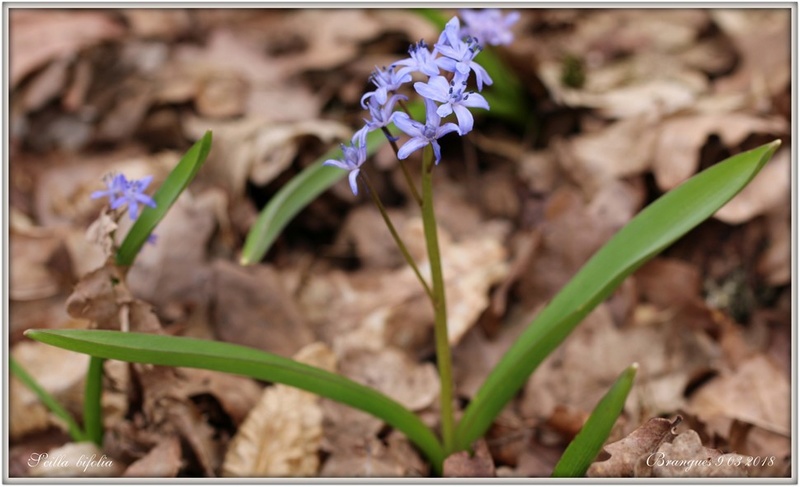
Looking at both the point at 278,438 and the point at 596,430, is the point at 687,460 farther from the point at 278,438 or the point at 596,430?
the point at 278,438

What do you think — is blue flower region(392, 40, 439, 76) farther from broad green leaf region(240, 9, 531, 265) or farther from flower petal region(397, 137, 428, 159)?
broad green leaf region(240, 9, 531, 265)

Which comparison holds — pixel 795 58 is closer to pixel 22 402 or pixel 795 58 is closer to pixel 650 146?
pixel 650 146

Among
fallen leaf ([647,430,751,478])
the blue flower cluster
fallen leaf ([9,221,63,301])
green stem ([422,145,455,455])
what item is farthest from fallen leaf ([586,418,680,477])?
fallen leaf ([9,221,63,301])

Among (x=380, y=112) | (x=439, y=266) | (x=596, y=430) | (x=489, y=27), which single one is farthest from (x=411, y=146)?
(x=489, y=27)

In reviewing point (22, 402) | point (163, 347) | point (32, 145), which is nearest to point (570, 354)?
point (163, 347)

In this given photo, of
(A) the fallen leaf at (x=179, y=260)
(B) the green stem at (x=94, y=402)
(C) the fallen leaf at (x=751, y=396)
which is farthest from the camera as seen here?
(A) the fallen leaf at (x=179, y=260)

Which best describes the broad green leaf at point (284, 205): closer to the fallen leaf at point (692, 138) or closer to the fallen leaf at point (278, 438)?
the fallen leaf at point (278, 438)

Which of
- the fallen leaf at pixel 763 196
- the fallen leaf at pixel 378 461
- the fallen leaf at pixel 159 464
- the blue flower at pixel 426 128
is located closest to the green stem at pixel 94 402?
the fallen leaf at pixel 159 464
